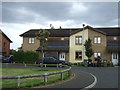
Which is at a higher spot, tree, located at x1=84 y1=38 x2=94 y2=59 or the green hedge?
tree, located at x1=84 y1=38 x2=94 y2=59

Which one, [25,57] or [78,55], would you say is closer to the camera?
[25,57]

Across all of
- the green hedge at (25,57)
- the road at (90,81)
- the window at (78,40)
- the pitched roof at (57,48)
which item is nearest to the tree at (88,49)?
the window at (78,40)

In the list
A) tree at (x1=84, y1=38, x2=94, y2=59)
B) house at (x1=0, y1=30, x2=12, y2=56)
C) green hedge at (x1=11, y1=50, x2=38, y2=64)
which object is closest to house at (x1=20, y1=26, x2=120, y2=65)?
tree at (x1=84, y1=38, x2=94, y2=59)

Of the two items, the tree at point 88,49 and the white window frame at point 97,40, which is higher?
the white window frame at point 97,40

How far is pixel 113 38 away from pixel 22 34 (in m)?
19.4

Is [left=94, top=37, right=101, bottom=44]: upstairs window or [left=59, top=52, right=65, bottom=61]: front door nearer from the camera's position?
[left=94, top=37, right=101, bottom=44]: upstairs window

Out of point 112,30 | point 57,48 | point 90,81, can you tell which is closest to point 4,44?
point 57,48

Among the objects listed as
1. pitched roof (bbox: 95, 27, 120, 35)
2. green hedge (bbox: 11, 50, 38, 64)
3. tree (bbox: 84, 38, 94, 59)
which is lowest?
green hedge (bbox: 11, 50, 38, 64)

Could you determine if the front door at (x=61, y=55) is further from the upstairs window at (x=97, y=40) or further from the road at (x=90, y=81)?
A: the road at (x=90, y=81)

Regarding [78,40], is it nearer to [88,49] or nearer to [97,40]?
[97,40]

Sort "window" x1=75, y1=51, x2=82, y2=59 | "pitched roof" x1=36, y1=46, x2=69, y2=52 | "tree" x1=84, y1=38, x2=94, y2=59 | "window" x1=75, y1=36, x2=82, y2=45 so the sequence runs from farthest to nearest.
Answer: "window" x1=75, y1=36, x2=82, y2=45 → "pitched roof" x1=36, y1=46, x2=69, y2=52 → "window" x1=75, y1=51, x2=82, y2=59 → "tree" x1=84, y1=38, x2=94, y2=59

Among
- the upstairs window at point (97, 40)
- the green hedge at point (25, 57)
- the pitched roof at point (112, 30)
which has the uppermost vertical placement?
the pitched roof at point (112, 30)

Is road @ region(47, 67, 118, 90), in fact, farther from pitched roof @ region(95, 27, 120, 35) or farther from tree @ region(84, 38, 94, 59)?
pitched roof @ region(95, 27, 120, 35)

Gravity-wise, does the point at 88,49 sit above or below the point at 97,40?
below
